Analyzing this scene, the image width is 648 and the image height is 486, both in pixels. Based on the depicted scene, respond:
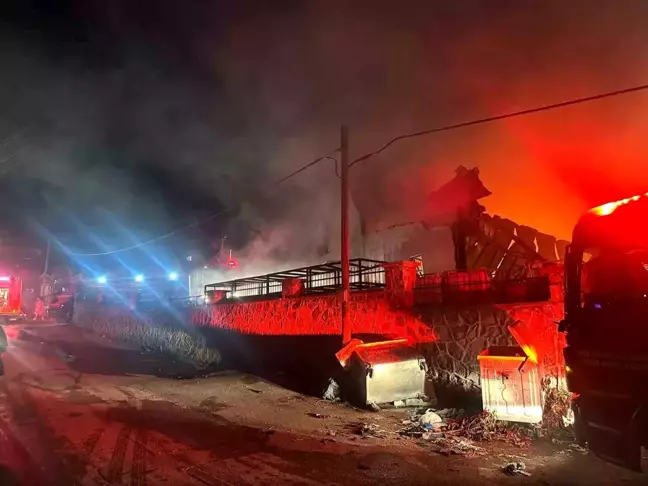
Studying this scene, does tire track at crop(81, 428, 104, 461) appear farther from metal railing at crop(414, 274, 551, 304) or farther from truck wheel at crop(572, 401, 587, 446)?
metal railing at crop(414, 274, 551, 304)

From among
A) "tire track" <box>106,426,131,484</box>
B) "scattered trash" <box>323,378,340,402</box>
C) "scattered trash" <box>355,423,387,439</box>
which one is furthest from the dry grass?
"scattered trash" <box>355,423,387,439</box>

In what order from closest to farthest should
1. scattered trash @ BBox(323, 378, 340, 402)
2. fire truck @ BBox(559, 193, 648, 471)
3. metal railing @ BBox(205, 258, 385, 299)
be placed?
fire truck @ BBox(559, 193, 648, 471) < scattered trash @ BBox(323, 378, 340, 402) < metal railing @ BBox(205, 258, 385, 299)

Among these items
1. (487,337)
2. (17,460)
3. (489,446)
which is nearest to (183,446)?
(17,460)

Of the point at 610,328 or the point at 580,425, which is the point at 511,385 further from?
the point at 610,328

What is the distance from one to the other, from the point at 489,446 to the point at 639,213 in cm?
336

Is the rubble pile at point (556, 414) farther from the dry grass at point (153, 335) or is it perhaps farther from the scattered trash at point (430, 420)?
the dry grass at point (153, 335)

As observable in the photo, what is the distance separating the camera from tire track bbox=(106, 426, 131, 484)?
15.9 feet

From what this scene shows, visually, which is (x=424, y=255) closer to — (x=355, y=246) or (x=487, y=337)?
(x=355, y=246)

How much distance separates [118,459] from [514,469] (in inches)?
176

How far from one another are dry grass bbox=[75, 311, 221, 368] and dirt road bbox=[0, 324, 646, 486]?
14.3ft

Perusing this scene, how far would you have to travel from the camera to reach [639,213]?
4.54 meters

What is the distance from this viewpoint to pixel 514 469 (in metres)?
5.12

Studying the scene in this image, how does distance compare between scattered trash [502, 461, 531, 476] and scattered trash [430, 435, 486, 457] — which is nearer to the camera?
scattered trash [502, 461, 531, 476]

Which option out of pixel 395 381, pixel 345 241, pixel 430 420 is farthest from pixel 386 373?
pixel 345 241
